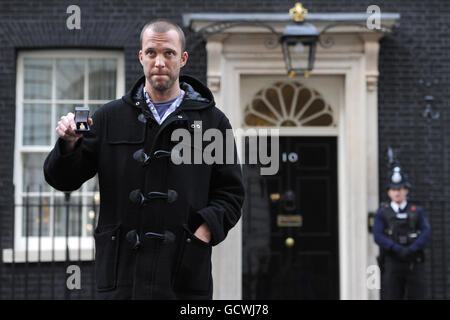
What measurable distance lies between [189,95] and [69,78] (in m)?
6.48

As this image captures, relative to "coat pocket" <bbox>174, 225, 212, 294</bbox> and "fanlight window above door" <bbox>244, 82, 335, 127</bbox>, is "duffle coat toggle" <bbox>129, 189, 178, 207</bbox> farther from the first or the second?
"fanlight window above door" <bbox>244, 82, 335, 127</bbox>

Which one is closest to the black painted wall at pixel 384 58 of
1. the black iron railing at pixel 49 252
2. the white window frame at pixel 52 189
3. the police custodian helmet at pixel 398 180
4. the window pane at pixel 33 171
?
the white window frame at pixel 52 189

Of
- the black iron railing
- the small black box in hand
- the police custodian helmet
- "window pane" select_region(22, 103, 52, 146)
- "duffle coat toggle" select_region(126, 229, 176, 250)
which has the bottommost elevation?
the black iron railing

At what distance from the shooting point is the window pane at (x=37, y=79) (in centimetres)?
941

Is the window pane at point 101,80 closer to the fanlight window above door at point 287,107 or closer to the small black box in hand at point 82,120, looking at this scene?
the fanlight window above door at point 287,107

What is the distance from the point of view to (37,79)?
Result: 9414mm

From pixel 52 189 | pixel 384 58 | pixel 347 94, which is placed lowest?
pixel 52 189

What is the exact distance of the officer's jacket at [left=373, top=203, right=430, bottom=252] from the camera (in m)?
8.27

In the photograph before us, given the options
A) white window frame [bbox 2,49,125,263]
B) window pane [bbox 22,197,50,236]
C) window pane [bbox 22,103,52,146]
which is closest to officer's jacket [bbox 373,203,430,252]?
white window frame [bbox 2,49,125,263]

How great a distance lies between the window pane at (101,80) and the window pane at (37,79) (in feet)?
1.71

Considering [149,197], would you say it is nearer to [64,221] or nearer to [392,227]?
[392,227]

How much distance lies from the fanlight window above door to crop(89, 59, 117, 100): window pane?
5.69ft

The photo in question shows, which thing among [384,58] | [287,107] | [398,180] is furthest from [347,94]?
[398,180]
